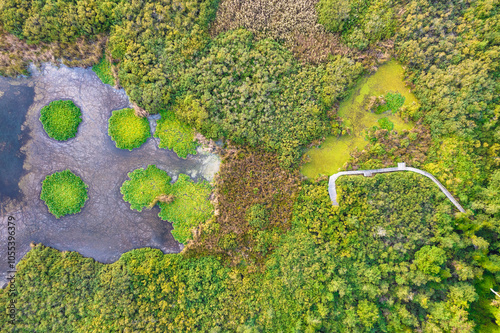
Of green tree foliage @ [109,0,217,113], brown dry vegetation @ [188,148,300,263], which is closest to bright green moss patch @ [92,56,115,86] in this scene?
green tree foliage @ [109,0,217,113]

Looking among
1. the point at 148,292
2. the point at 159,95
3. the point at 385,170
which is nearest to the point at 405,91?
the point at 385,170

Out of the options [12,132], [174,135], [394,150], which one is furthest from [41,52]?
[394,150]

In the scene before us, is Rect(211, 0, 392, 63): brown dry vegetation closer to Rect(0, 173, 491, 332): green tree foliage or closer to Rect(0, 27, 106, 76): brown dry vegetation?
Rect(0, 27, 106, 76): brown dry vegetation

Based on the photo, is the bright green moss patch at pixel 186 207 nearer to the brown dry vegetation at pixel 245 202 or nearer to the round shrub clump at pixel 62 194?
the brown dry vegetation at pixel 245 202

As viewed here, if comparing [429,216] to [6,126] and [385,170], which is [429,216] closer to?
[385,170]

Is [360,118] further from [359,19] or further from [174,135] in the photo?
[174,135]

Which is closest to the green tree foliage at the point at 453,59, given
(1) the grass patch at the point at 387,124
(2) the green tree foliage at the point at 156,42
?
(1) the grass patch at the point at 387,124
